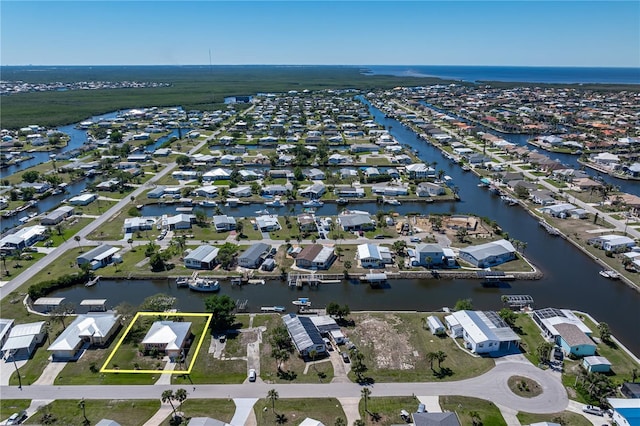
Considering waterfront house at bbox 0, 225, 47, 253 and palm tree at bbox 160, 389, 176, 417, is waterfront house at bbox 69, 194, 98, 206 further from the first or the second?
palm tree at bbox 160, 389, 176, 417

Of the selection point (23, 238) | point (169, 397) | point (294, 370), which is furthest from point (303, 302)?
point (23, 238)

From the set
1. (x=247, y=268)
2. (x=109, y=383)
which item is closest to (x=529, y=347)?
(x=247, y=268)

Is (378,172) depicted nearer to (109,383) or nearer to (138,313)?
(138,313)

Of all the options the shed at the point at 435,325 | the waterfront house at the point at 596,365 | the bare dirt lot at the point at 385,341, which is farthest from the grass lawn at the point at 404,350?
the waterfront house at the point at 596,365

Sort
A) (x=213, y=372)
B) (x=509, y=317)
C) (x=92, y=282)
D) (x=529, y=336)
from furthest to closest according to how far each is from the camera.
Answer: (x=92, y=282), (x=509, y=317), (x=529, y=336), (x=213, y=372)

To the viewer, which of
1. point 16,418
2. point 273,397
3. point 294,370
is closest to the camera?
point 16,418

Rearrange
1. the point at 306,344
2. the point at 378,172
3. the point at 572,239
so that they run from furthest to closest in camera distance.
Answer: the point at 378,172, the point at 572,239, the point at 306,344

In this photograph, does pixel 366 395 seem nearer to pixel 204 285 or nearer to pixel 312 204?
pixel 204 285
